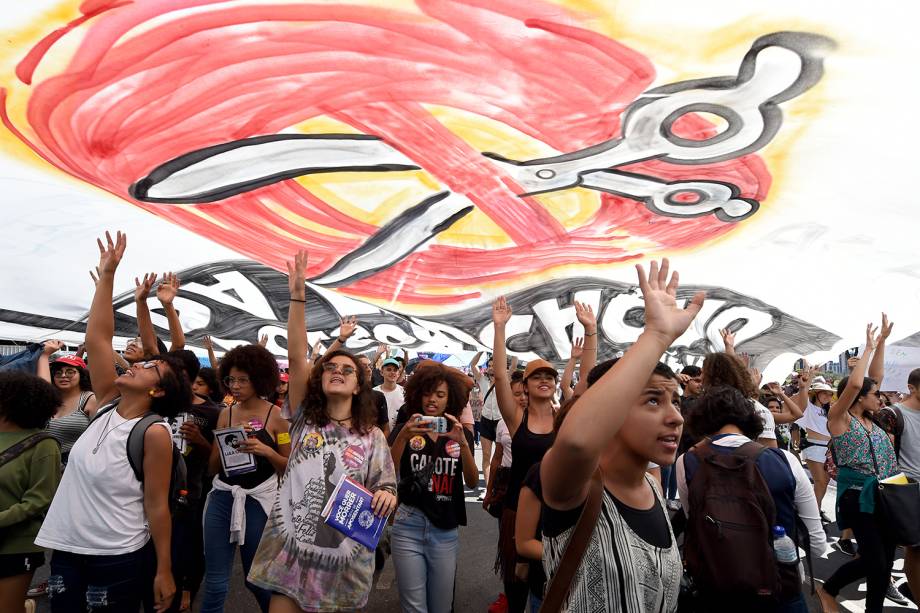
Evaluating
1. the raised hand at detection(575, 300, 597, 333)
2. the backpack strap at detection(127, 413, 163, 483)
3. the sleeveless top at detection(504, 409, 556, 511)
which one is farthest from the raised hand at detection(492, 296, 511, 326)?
the backpack strap at detection(127, 413, 163, 483)

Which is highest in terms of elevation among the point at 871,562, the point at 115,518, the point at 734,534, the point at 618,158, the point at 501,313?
the point at 618,158

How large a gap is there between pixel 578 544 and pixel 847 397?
392cm

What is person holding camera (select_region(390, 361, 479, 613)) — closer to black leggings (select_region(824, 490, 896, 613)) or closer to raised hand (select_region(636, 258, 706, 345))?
raised hand (select_region(636, 258, 706, 345))

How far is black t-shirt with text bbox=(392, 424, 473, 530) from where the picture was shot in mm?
3420

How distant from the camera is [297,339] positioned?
2.94 m

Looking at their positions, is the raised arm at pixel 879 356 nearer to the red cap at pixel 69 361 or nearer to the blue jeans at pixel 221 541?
the blue jeans at pixel 221 541

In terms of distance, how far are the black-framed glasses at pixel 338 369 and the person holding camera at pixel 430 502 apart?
0.62 meters

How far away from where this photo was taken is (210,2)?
3223mm

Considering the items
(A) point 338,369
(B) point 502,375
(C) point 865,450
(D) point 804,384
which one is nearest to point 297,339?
(A) point 338,369

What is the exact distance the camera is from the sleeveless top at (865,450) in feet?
14.5

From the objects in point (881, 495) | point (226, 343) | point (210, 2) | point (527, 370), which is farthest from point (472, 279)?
point (881, 495)

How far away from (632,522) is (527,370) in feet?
6.68

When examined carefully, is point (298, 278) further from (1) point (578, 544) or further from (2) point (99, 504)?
(1) point (578, 544)

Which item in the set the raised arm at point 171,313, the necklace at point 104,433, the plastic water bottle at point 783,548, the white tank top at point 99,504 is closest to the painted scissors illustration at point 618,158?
the raised arm at point 171,313
